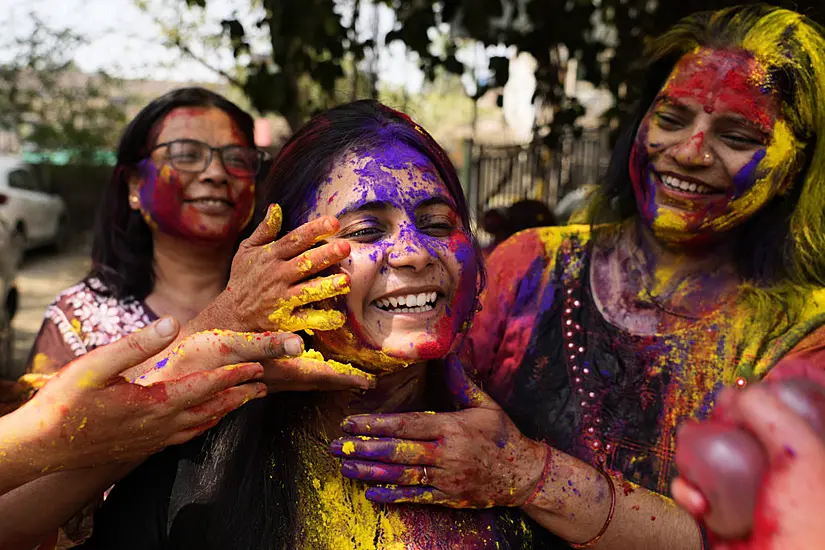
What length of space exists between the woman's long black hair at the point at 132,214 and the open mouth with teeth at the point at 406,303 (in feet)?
5.17

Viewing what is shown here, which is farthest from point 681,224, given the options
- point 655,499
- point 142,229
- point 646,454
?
point 142,229

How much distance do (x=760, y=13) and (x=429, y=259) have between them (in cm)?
149

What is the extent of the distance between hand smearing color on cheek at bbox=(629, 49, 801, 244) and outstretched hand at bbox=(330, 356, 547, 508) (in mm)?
987

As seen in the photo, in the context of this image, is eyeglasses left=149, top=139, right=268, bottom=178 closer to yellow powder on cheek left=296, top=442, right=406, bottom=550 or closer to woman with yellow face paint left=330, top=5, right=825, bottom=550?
woman with yellow face paint left=330, top=5, right=825, bottom=550

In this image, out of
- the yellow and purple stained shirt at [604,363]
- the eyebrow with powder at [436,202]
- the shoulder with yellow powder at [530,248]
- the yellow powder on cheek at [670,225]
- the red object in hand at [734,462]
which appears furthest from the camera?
the shoulder with yellow powder at [530,248]

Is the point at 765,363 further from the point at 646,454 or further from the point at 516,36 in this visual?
the point at 516,36

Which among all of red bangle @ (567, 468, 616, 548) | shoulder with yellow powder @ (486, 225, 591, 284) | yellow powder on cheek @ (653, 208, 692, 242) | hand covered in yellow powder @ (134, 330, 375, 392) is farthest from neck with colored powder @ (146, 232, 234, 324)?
red bangle @ (567, 468, 616, 548)

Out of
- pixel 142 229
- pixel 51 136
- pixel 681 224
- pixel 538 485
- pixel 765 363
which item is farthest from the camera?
pixel 51 136

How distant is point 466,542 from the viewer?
1519mm

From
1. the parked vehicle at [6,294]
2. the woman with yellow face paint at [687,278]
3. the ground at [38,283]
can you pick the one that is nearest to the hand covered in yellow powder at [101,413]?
the woman with yellow face paint at [687,278]

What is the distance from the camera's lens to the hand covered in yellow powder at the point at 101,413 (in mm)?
1283

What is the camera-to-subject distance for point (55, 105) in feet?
49.1

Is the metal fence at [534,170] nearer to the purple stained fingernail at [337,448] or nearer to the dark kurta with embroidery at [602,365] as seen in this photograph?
the dark kurta with embroidery at [602,365]

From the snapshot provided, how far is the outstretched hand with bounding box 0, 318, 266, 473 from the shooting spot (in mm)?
1282
